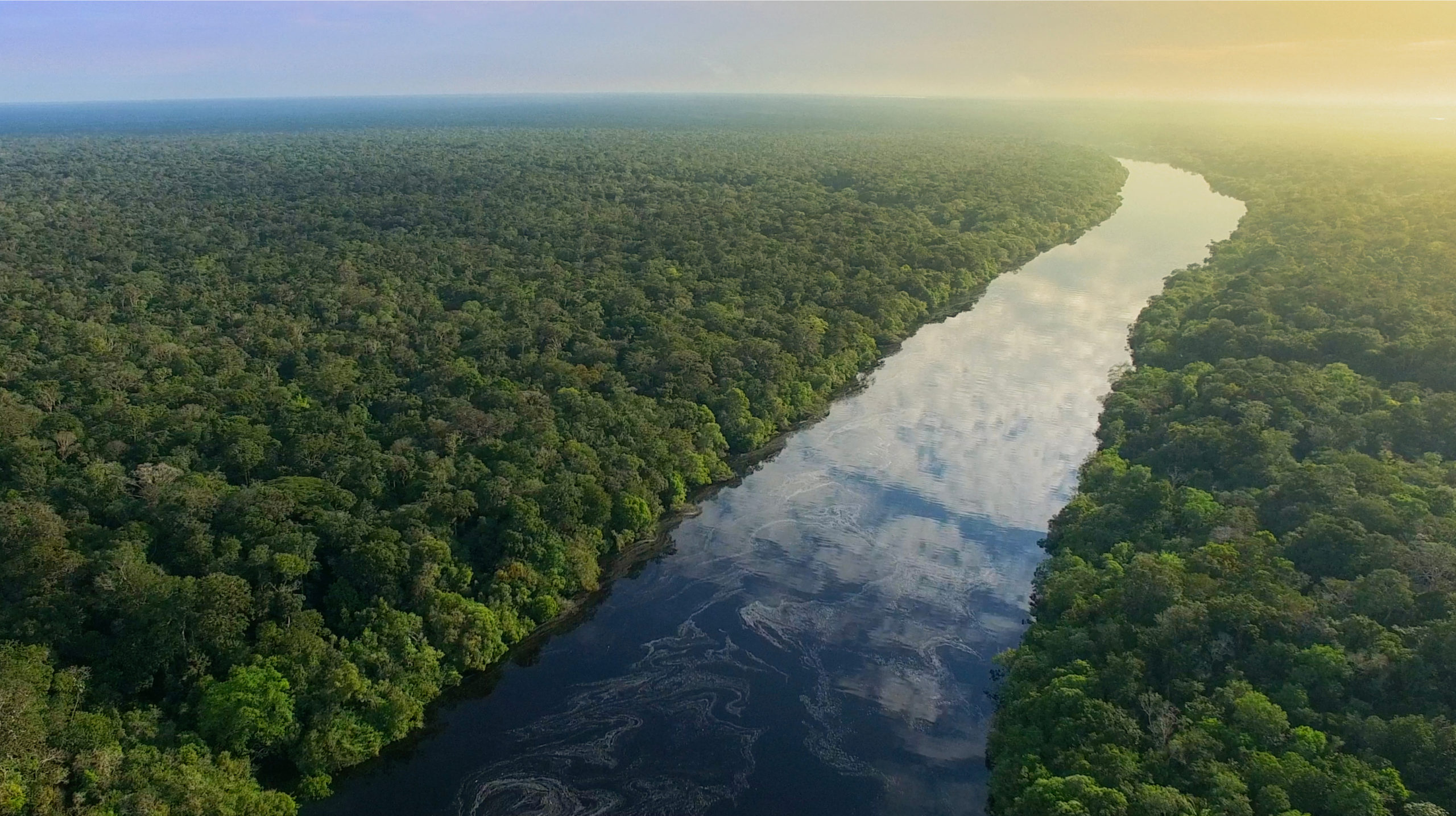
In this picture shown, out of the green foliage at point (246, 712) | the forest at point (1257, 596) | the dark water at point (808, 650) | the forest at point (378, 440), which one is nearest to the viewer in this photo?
the forest at point (1257, 596)

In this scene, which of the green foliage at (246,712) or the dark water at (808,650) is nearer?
the green foliage at (246,712)

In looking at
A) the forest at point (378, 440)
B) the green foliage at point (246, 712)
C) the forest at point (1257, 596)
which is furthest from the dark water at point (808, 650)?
the green foliage at point (246, 712)

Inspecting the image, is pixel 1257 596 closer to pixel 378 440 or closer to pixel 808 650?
pixel 808 650

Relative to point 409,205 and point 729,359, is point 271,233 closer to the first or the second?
point 409,205

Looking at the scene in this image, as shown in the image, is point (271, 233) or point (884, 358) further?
point (271, 233)

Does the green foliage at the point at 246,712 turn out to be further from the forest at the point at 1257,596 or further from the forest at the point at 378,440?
the forest at the point at 1257,596

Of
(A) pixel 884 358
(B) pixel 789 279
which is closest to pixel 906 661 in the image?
(A) pixel 884 358
